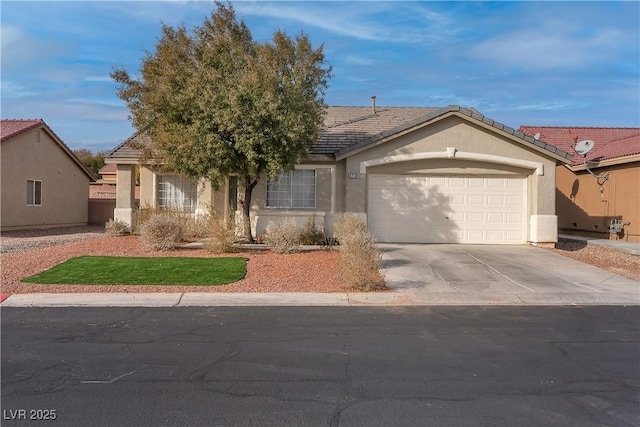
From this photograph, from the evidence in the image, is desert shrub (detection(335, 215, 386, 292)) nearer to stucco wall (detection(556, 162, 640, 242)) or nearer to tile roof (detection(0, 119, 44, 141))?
stucco wall (detection(556, 162, 640, 242))

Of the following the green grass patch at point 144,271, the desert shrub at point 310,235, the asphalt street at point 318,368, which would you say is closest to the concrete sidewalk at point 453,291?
the asphalt street at point 318,368

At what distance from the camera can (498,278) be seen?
41.0 ft

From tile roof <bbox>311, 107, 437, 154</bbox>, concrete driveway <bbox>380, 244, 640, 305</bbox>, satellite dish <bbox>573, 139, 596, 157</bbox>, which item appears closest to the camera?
concrete driveway <bbox>380, 244, 640, 305</bbox>

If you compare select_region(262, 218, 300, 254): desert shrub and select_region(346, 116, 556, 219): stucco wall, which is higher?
select_region(346, 116, 556, 219): stucco wall

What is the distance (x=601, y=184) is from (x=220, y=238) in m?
15.4

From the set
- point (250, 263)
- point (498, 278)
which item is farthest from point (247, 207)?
point (498, 278)

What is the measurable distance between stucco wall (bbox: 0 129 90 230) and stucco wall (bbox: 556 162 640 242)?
79.6 feet

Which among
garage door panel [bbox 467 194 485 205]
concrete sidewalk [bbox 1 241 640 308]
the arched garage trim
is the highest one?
the arched garage trim

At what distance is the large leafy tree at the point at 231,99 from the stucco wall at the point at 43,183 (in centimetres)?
1046

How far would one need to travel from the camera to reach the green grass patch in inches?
459

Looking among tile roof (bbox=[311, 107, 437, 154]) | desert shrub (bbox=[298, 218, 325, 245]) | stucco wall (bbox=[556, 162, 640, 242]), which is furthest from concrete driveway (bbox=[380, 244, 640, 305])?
stucco wall (bbox=[556, 162, 640, 242])

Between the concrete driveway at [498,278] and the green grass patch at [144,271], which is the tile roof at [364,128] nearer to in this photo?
the concrete driveway at [498,278]

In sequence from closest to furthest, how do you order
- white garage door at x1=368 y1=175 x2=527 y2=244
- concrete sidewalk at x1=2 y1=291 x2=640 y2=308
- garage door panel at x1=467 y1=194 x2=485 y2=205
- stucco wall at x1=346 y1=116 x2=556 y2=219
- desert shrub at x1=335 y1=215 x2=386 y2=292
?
concrete sidewalk at x1=2 y1=291 x2=640 y2=308 → desert shrub at x1=335 y1=215 x2=386 y2=292 → stucco wall at x1=346 y1=116 x2=556 y2=219 → white garage door at x1=368 y1=175 x2=527 y2=244 → garage door panel at x1=467 y1=194 x2=485 y2=205

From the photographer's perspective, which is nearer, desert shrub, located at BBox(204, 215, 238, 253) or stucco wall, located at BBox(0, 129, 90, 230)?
desert shrub, located at BBox(204, 215, 238, 253)
